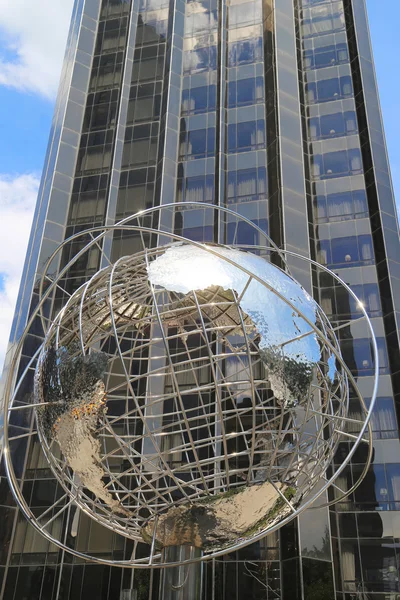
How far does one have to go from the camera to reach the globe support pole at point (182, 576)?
301 inches

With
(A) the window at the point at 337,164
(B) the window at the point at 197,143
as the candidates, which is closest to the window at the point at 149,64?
(B) the window at the point at 197,143

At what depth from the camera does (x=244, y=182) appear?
3372 centimetres

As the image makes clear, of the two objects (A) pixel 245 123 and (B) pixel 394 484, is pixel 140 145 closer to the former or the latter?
(A) pixel 245 123

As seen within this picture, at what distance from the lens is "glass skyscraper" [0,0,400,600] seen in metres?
24.9

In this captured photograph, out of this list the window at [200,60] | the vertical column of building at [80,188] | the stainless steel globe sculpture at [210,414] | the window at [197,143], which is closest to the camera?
the stainless steel globe sculpture at [210,414]

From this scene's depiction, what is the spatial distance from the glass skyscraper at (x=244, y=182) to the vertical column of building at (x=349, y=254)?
72 millimetres

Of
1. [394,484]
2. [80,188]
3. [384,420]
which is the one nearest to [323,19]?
[80,188]

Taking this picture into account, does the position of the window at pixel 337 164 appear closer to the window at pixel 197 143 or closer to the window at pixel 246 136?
the window at pixel 246 136

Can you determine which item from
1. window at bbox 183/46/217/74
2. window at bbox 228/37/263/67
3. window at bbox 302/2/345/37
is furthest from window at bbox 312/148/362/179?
window at bbox 302/2/345/37

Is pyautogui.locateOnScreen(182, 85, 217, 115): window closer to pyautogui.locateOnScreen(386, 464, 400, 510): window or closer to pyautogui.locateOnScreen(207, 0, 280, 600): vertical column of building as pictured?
pyautogui.locateOnScreen(207, 0, 280, 600): vertical column of building

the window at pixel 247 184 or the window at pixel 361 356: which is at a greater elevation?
the window at pixel 247 184

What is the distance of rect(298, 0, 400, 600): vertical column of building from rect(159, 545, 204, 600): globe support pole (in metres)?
18.0

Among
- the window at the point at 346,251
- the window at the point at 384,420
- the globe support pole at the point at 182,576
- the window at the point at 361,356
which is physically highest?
the window at the point at 346,251

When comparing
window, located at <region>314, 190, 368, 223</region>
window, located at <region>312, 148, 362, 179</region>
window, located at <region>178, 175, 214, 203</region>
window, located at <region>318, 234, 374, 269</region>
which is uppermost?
window, located at <region>312, 148, 362, 179</region>
